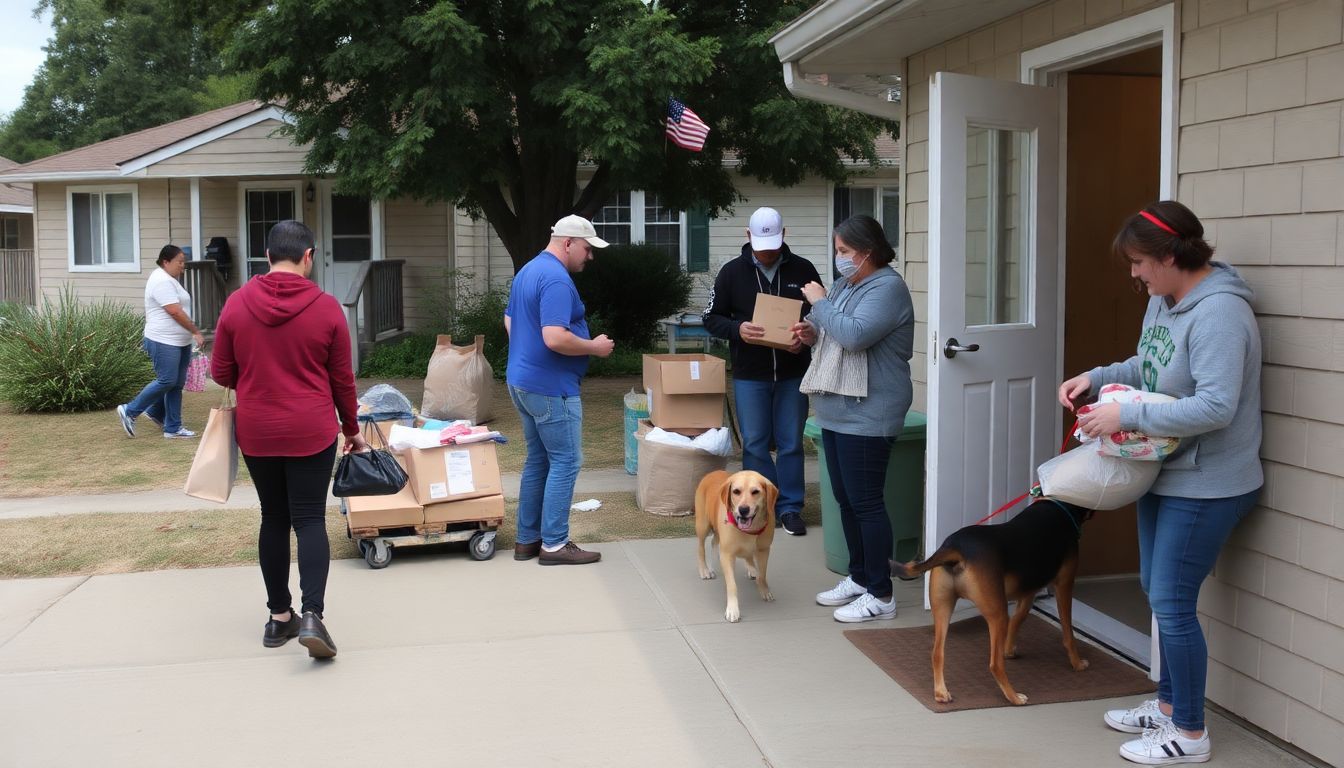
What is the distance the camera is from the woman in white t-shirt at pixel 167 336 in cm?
1015

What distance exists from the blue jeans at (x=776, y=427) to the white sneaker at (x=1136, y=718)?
2.95m

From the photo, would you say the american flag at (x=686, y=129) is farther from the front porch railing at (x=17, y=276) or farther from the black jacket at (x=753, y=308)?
the front porch railing at (x=17, y=276)

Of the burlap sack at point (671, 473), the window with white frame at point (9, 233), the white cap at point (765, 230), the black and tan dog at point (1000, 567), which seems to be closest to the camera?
the black and tan dog at point (1000, 567)

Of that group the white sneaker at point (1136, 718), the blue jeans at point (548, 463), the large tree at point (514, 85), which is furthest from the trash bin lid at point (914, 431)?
the large tree at point (514, 85)

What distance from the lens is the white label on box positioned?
21.3 ft

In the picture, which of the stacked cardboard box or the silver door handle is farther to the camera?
the stacked cardboard box

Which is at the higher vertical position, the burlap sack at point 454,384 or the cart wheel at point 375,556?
the burlap sack at point 454,384

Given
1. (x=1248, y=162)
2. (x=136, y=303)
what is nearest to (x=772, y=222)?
(x=1248, y=162)

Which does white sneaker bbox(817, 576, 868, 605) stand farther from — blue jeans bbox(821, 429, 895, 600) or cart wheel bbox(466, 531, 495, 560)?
cart wheel bbox(466, 531, 495, 560)

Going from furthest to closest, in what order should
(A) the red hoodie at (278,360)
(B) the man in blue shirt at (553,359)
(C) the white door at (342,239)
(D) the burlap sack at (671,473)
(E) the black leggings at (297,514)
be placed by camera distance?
1. (C) the white door at (342,239)
2. (D) the burlap sack at (671,473)
3. (B) the man in blue shirt at (553,359)
4. (E) the black leggings at (297,514)
5. (A) the red hoodie at (278,360)

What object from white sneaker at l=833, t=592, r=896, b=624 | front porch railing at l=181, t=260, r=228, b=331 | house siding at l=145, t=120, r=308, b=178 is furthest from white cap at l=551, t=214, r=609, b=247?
front porch railing at l=181, t=260, r=228, b=331

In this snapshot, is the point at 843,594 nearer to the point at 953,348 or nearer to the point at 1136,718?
the point at 953,348

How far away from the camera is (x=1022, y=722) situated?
424cm

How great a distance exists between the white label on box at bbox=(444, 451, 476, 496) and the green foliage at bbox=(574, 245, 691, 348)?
434 inches
